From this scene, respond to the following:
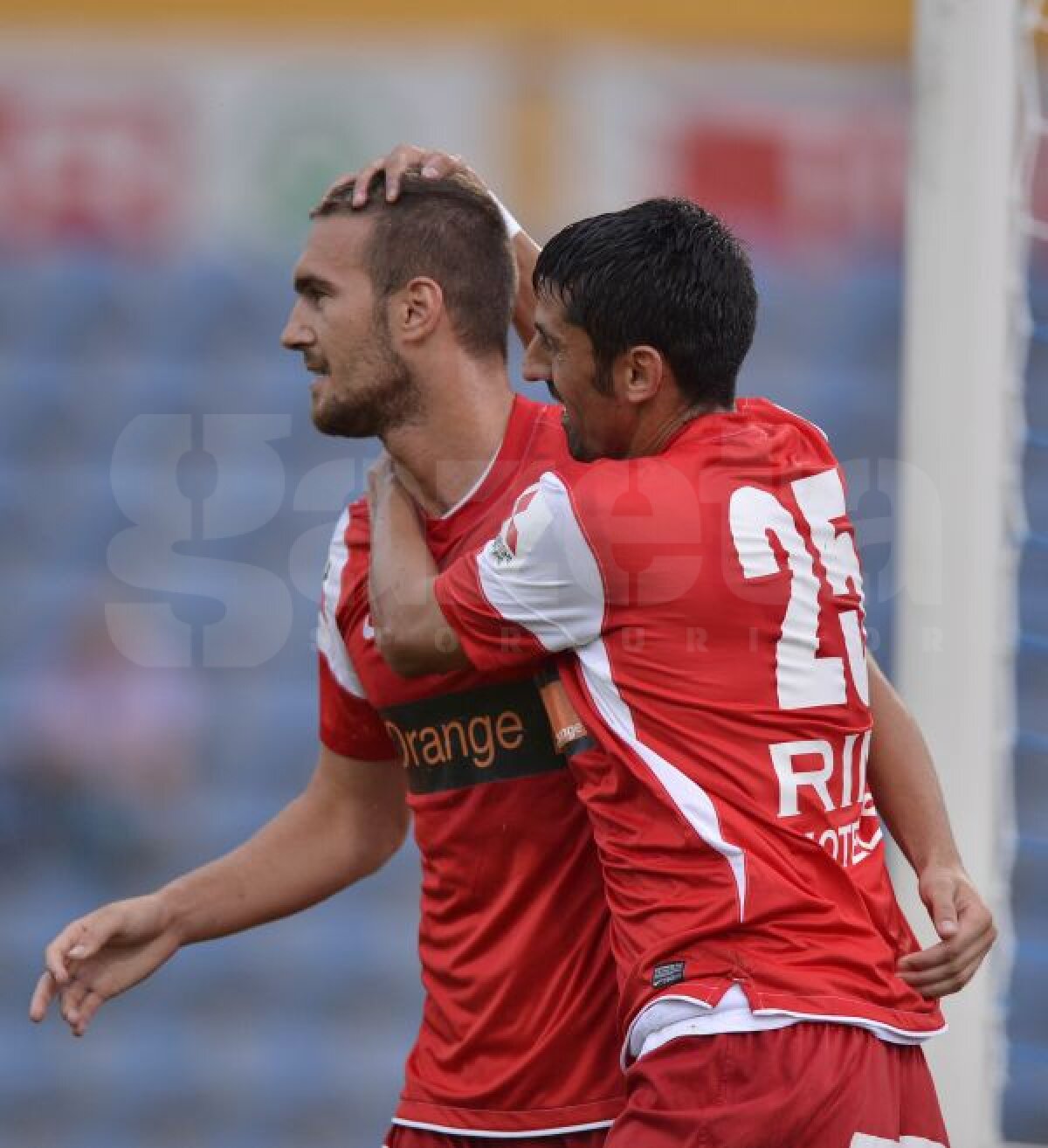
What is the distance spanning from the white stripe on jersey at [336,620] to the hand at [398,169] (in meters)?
0.47

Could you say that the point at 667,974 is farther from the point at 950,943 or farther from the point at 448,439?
the point at 448,439

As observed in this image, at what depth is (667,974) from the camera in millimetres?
2332

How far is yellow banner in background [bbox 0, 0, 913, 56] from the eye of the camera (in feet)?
24.4

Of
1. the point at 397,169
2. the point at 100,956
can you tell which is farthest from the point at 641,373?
the point at 100,956

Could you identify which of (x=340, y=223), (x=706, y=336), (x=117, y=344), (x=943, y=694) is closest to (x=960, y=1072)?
(x=943, y=694)

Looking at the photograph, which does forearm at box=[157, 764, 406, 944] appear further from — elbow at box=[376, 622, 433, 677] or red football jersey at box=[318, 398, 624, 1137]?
elbow at box=[376, 622, 433, 677]

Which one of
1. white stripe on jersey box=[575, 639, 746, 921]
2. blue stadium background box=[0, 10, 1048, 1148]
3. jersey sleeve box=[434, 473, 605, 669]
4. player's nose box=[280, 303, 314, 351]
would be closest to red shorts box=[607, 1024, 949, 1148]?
white stripe on jersey box=[575, 639, 746, 921]

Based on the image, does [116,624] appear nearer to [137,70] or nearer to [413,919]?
[413,919]

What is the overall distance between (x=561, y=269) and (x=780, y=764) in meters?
0.66

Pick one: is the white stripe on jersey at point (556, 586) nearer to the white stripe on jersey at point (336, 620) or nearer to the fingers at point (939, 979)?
the fingers at point (939, 979)

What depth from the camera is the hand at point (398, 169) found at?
9.53 feet

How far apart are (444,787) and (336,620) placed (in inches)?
13.1

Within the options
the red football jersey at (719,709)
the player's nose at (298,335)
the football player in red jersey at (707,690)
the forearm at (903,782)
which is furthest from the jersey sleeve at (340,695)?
the forearm at (903,782)

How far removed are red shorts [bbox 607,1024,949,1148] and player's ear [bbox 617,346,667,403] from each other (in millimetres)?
763
